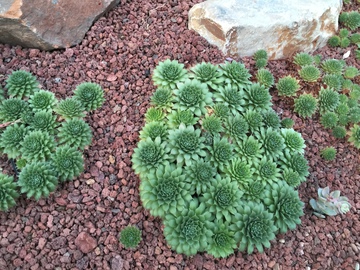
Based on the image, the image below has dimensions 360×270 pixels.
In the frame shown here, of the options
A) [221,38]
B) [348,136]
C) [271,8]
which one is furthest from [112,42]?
[348,136]

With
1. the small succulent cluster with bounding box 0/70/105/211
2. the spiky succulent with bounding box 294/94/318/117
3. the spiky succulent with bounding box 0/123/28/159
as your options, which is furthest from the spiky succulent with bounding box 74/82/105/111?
the spiky succulent with bounding box 294/94/318/117

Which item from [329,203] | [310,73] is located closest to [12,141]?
[329,203]

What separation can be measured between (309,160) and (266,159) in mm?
631

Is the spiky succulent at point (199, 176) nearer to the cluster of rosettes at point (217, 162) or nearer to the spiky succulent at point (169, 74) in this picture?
the cluster of rosettes at point (217, 162)

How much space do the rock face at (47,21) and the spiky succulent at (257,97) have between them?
2.04 metres

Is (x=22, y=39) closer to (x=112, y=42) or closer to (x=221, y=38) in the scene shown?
(x=112, y=42)

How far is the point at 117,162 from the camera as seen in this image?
3.36 metres

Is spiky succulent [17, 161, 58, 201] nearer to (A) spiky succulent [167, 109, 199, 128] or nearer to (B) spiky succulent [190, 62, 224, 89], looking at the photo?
(A) spiky succulent [167, 109, 199, 128]

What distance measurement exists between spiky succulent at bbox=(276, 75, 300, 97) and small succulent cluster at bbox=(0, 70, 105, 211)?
198cm

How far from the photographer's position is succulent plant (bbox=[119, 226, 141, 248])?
2885 millimetres

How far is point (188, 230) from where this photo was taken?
9.33ft

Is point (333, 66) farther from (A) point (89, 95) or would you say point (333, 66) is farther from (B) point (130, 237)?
(B) point (130, 237)

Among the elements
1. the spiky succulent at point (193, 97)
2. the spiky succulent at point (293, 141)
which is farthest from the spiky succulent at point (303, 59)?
the spiky succulent at point (193, 97)

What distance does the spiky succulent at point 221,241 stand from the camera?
290cm
